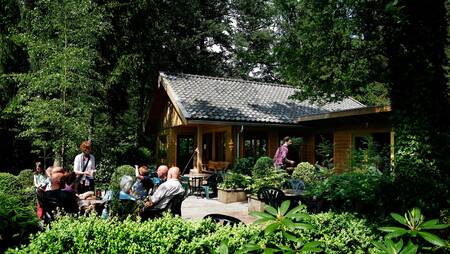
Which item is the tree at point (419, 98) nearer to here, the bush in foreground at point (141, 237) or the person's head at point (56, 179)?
the bush in foreground at point (141, 237)

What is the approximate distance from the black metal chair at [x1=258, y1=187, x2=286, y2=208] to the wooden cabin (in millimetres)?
5820

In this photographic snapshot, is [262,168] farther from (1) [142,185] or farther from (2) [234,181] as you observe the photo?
(1) [142,185]

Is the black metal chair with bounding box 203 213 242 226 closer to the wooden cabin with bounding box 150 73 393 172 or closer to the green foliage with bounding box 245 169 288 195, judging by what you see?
the green foliage with bounding box 245 169 288 195

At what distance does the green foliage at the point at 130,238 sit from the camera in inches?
138

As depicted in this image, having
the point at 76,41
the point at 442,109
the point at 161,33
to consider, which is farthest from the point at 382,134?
the point at 161,33

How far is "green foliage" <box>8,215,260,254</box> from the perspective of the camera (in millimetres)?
3512

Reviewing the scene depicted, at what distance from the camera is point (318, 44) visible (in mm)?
13078

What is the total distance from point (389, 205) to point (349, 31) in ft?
28.9

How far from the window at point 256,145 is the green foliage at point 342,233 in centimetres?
1281

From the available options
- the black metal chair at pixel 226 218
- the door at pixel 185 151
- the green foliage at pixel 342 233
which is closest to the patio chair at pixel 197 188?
the door at pixel 185 151

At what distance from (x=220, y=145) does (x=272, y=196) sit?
10436 mm

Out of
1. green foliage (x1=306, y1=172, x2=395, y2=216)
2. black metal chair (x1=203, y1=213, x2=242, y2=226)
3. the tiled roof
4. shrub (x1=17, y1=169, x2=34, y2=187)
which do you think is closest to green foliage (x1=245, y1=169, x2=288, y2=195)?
green foliage (x1=306, y1=172, x2=395, y2=216)

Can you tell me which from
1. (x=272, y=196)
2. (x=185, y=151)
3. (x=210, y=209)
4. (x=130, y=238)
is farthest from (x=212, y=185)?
(x=185, y=151)

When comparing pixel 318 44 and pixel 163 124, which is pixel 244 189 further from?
pixel 163 124
